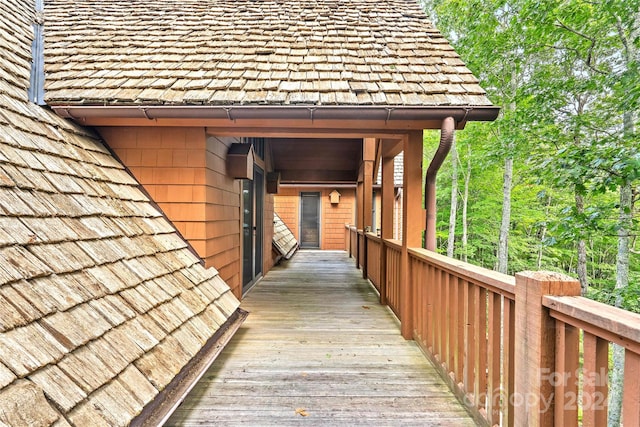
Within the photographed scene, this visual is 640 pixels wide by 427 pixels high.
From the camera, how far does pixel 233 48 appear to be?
11.6ft

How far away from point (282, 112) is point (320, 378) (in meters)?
2.24

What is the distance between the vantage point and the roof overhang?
8.86 feet

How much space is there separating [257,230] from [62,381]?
15.1ft

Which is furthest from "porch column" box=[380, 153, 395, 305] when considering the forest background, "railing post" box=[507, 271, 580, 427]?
"railing post" box=[507, 271, 580, 427]

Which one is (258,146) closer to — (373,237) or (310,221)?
(373,237)

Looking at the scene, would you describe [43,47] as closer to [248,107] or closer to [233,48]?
[233,48]

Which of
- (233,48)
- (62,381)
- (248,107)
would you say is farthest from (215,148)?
(62,381)

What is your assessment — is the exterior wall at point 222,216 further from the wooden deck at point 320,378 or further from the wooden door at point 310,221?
the wooden door at point 310,221

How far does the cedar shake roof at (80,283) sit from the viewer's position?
1170mm

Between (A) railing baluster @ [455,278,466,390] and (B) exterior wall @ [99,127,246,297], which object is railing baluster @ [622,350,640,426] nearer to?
(A) railing baluster @ [455,278,466,390]

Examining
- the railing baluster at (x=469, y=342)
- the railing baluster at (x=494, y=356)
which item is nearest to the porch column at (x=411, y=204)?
the railing baluster at (x=469, y=342)

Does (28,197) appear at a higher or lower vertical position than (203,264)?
higher

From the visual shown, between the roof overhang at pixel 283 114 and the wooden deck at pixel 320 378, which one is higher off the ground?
the roof overhang at pixel 283 114

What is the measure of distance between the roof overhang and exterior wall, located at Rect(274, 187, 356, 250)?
7.99 metres
